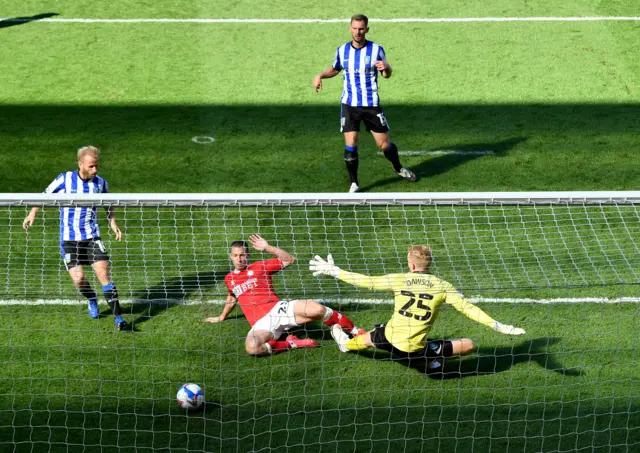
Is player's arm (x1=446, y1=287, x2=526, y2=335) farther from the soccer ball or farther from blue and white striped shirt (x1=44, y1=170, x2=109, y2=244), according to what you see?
blue and white striped shirt (x1=44, y1=170, x2=109, y2=244)

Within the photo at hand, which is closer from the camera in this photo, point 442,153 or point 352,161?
point 352,161

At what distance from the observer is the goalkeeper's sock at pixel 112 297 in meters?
9.40

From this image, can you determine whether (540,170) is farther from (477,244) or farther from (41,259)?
(41,259)

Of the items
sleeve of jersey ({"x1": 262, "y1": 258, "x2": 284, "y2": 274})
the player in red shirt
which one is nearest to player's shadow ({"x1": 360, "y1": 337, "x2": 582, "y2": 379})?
the player in red shirt

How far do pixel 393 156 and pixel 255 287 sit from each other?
3.36 m

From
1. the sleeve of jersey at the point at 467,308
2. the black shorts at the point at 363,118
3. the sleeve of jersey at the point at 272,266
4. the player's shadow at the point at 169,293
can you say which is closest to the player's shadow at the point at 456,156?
the black shorts at the point at 363,118

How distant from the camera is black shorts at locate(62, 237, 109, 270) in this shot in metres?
9.52

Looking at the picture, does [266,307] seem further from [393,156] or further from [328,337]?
[393,156]

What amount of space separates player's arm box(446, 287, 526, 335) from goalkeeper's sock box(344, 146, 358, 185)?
12.1ft

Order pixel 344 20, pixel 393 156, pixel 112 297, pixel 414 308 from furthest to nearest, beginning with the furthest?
pixel 344 20, pixel 393 156, pixel 112 297, pixel 414 308

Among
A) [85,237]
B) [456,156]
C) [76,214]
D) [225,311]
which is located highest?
[76,214]

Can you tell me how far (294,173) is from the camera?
12391 mm

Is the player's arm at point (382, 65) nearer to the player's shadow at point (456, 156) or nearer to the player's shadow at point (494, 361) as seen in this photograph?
the player's shadow at point (456, 156)

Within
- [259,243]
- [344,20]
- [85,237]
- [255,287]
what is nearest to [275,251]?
[259,243]
